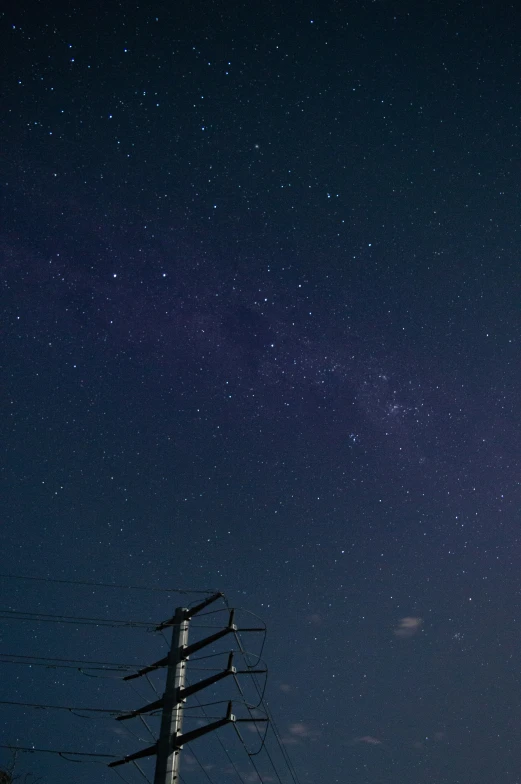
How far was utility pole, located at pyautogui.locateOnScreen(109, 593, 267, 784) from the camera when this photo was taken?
12.1 metres

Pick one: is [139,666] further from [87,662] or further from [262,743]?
[262,743]

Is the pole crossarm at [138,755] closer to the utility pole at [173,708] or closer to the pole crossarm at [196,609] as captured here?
the utility pole at [173,708]

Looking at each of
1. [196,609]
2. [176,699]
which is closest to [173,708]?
[176,699]

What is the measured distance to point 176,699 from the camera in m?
12.8

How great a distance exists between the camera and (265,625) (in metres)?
14.2

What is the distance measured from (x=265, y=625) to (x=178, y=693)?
2.38 m

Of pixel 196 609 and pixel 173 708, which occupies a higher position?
pixel 196 609

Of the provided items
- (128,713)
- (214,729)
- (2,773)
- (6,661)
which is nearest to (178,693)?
(214,729)

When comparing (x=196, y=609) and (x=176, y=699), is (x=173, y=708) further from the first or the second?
(x=196, y=609)

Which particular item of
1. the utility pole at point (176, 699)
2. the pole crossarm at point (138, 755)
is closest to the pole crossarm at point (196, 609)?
the utility pole at point (176, 699)

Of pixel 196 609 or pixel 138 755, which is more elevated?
pixel 196 609

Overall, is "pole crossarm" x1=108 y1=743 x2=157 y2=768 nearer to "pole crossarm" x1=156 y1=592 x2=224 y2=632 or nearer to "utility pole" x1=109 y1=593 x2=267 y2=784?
"utility pole" x1=109 y1=593 x2=267 y2=784

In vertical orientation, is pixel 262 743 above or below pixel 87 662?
below

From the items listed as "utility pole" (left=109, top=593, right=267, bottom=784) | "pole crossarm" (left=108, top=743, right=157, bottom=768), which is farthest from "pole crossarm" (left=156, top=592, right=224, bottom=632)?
"pole crossarm" (left=108, top=743, right=157, bottom=768)
